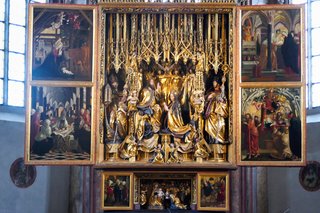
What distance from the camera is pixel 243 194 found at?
19.3m

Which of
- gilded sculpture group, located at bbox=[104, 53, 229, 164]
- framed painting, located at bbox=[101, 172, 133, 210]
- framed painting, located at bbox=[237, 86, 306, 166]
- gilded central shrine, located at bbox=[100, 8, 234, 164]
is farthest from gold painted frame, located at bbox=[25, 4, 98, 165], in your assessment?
framed painting, located at bbox=[237, 86, 306, 166]

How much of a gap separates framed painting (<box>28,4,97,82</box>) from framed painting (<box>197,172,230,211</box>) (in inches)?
122

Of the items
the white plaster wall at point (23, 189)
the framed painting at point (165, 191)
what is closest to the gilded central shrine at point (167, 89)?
the framed painting at point (165, 191)

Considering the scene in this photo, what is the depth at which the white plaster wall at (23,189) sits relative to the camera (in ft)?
60.8

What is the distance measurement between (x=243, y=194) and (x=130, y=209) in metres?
3.08

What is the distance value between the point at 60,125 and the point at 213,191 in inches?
133

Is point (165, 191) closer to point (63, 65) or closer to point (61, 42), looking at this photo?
point (63, 65)

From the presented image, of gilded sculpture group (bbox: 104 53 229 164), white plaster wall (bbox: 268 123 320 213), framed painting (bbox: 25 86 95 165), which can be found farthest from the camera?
white plaster wall (bbox: 268 123 320 213)

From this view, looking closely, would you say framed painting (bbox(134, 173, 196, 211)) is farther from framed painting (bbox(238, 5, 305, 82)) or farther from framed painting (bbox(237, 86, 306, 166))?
framed painting (bbox(238, 5, 305, 82))

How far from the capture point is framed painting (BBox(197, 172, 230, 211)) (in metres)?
17.5

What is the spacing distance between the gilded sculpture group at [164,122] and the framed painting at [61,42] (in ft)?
2.71

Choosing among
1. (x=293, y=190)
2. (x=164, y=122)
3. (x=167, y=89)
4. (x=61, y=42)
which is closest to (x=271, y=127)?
(x=164, y=122)

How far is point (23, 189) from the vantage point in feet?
61.6

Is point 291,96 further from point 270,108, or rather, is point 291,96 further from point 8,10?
point 8,10
